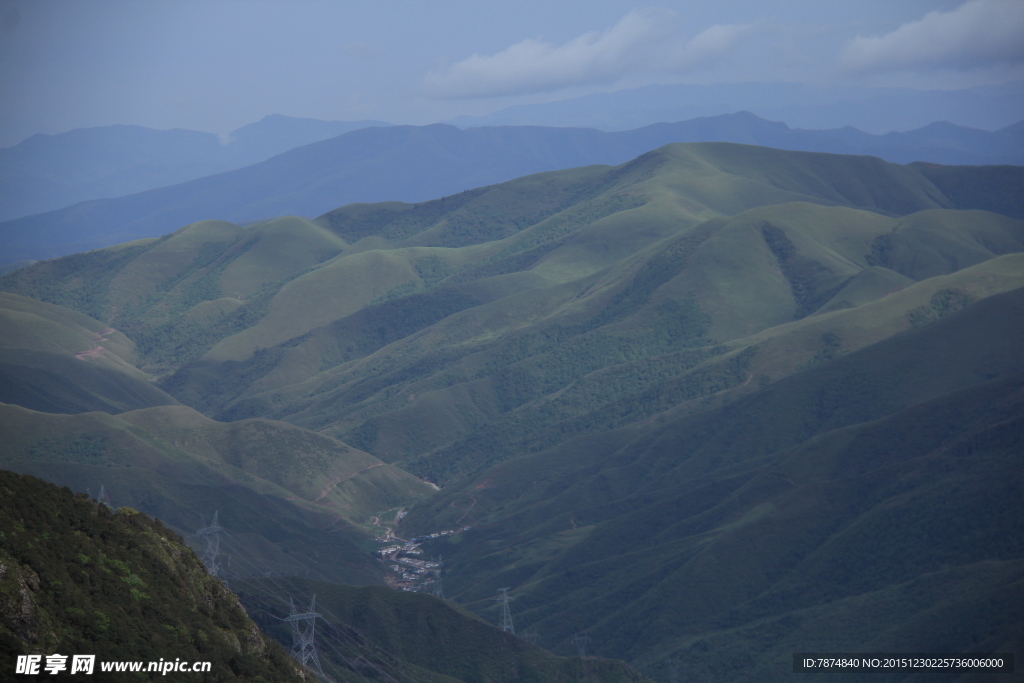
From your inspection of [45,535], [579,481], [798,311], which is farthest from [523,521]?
[45,535]

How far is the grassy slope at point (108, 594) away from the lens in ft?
123

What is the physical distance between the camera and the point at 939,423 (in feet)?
375

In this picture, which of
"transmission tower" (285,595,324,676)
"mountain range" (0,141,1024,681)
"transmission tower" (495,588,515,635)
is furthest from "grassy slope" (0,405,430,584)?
"transmission tower" (285,595,324,676)

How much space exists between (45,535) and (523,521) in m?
103

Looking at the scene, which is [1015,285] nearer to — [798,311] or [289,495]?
[798,311]

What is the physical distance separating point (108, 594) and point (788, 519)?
78.8 meters

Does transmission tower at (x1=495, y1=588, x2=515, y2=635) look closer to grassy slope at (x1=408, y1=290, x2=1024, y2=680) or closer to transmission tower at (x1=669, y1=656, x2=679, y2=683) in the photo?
grassy slope at (x1=408, y1=290, x2=1024, y2=680)

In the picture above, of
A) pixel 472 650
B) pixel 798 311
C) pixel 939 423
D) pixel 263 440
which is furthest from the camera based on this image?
pixel 798 311

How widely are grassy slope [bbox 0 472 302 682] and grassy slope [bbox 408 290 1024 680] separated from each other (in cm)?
5256

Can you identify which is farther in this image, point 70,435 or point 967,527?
point 70,435

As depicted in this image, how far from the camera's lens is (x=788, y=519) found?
106 m

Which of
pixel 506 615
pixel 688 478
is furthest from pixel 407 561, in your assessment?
pixel 506 615

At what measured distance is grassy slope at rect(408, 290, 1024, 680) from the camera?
87188 millimetres

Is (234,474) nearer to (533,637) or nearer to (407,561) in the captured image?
(407,561)
